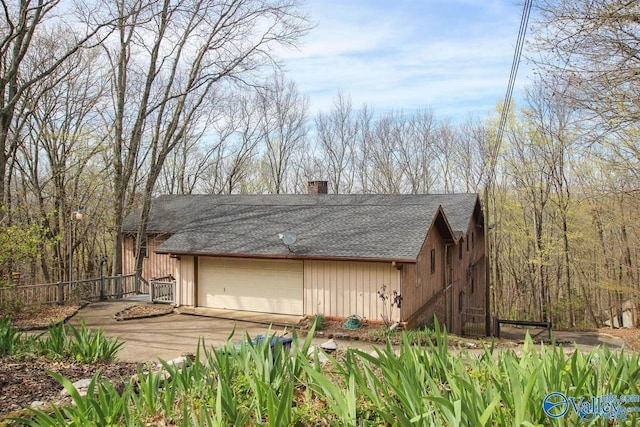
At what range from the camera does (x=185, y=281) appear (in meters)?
15.7

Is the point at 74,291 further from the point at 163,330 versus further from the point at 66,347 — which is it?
the point at 66,347

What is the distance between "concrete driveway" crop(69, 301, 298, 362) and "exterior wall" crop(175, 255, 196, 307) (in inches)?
28.6

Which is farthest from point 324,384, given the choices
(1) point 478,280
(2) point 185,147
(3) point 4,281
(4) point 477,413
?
(2) point 185,147

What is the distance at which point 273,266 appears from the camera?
14586 mm

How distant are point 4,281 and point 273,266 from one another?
7690mm

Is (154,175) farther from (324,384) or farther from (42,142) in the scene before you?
(324,384)

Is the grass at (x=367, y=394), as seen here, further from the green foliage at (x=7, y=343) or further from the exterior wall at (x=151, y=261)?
the exterior wall at (x=151, y=261)

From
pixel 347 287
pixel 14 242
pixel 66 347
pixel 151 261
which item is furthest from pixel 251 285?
pixel 151 261

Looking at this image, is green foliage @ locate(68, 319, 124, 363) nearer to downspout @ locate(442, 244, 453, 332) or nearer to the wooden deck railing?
the wooden deck railing

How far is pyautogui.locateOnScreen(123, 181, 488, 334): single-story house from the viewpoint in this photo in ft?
43.1

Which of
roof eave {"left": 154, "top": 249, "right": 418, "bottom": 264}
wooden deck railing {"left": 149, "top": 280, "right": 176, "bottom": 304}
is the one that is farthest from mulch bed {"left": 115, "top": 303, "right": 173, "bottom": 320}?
roof eave {"left": 154, "top": 249, "right": 418, "bottom": 264}

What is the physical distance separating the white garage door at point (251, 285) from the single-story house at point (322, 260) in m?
0.03

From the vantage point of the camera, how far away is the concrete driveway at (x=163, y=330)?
A: 10664 mm

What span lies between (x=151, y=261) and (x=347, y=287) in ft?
42.2
